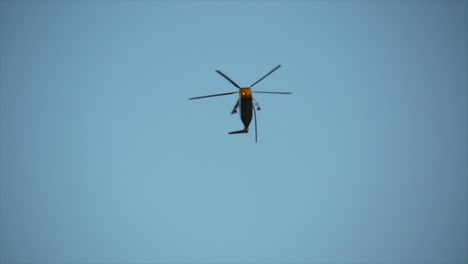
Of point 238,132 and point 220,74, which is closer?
point 220,74

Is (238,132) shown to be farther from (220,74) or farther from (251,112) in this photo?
(220,74)

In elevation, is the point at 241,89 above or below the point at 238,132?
above

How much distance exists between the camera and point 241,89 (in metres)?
57.1

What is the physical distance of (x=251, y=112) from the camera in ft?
190

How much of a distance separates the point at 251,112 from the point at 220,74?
199 inches

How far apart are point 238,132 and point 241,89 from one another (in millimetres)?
5615

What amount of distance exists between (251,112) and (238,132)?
12.6 feet

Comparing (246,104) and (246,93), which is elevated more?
(246,93)

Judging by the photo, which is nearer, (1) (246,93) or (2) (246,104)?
(1) (246,93)

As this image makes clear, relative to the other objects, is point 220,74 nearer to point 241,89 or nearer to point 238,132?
point 241,89

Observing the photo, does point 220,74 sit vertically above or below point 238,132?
above

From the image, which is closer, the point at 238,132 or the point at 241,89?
the point at 241,89

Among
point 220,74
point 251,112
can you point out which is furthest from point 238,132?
point 220,74

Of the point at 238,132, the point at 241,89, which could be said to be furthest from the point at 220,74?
the point at 238,132
